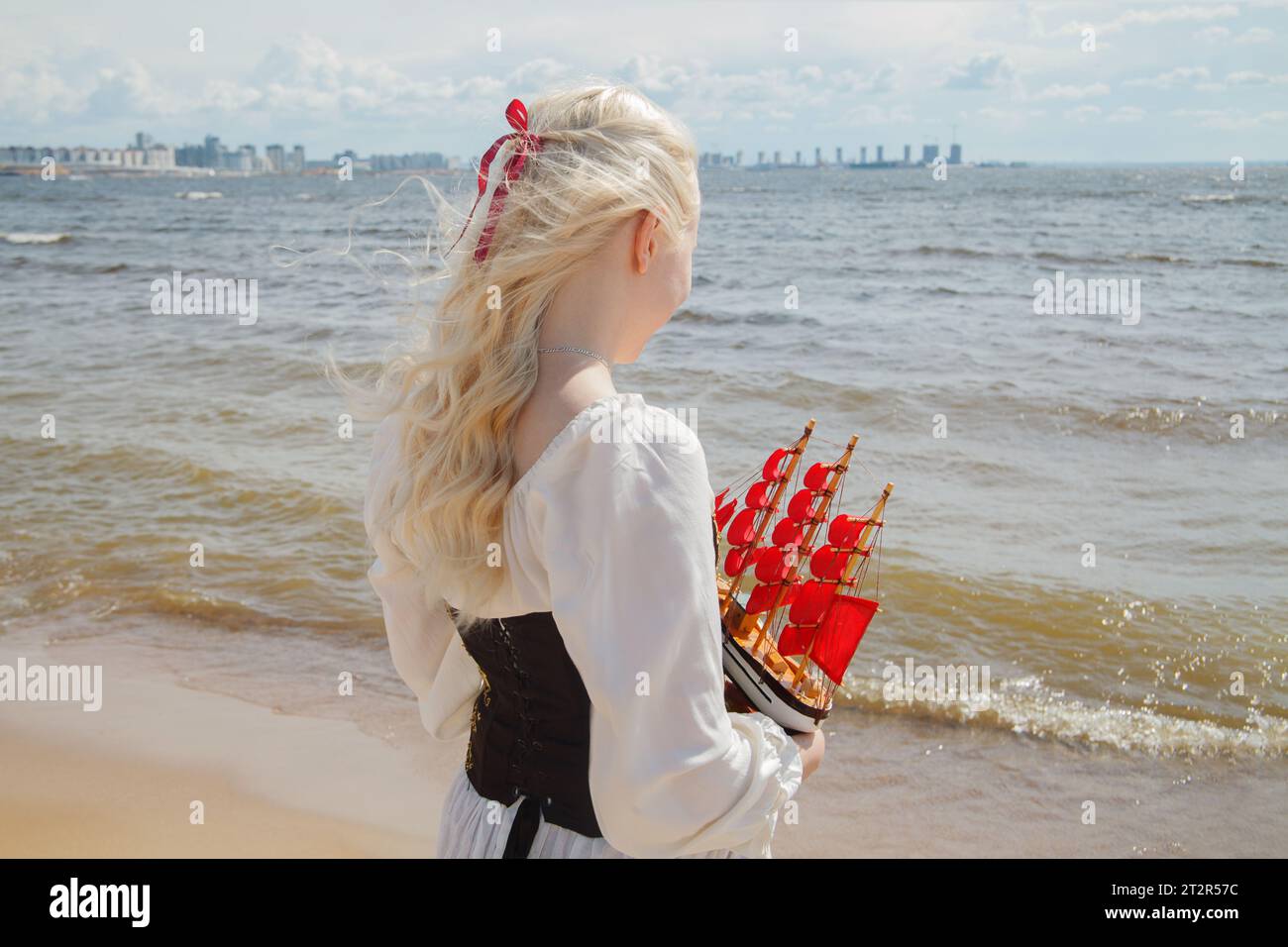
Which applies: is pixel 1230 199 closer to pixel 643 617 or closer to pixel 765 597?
pixel 765 597

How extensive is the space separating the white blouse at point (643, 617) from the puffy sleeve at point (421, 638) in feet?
1.23

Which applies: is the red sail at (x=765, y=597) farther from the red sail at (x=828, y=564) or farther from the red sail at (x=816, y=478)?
the red sail at (x=816, y=478)

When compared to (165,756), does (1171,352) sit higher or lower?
higher

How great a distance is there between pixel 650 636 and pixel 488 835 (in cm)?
71

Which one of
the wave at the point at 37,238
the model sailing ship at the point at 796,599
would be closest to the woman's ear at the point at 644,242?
the model sailing ship at the point at 796,599

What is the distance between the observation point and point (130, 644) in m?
5.57

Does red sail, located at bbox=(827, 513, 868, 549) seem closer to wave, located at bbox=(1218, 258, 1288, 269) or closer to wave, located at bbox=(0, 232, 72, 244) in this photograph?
wave, located at bbox=(1218, 258, 1288, 269)

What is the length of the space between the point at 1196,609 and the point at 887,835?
2.77 m

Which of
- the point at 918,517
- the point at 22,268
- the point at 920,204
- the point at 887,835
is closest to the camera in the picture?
the point at 887,835

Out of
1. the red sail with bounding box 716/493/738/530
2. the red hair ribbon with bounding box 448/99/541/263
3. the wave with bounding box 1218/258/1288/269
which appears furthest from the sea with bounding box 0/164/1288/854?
the wave with bounding box 1218/258/1288/269

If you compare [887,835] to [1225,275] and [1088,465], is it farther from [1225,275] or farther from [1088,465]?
[1225,275]

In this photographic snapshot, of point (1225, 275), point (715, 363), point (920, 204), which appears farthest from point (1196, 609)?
point (920, 204)

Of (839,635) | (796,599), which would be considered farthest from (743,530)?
(839,635)
